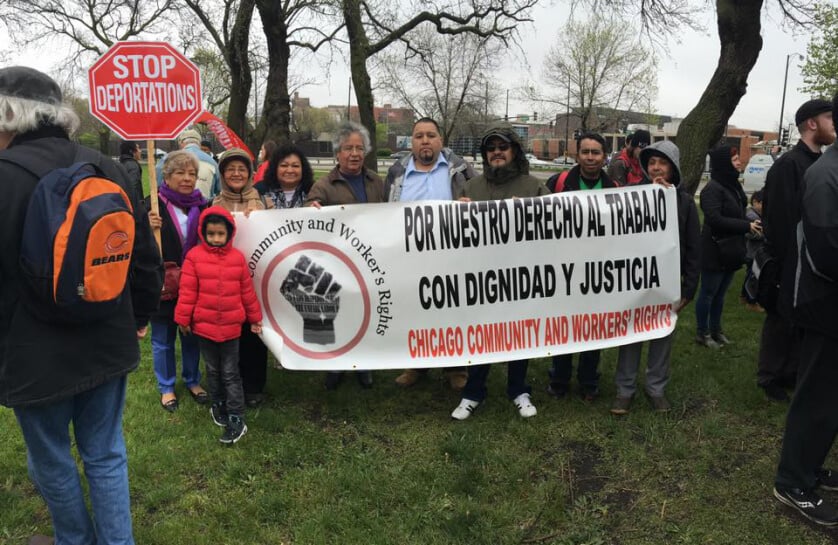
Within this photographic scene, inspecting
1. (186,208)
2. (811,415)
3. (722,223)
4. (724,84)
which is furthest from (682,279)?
(724,84)

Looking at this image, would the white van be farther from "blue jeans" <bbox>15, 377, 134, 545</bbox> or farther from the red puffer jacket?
"blue jeans" <bbox>15, 377, 134, 545</bbox>

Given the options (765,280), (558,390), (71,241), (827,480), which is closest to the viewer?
(71,241)

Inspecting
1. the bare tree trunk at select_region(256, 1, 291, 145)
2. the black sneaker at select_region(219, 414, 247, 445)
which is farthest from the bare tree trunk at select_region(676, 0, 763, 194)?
the bare tree trunk at select_region(256, 1, 291, 145)

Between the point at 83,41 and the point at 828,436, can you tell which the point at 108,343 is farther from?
the point at 83,41

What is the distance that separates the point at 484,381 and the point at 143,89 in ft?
10.2

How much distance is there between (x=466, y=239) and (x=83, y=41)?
78.1ft

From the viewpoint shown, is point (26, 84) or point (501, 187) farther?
point (501, 187)

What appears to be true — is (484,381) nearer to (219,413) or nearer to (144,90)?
(219,413)

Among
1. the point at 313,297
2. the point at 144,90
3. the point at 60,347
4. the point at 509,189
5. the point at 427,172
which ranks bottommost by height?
the point at 313,297

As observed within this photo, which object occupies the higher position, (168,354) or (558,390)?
(168,354)

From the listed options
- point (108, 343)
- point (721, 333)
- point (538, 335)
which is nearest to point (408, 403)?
point (538, 335)

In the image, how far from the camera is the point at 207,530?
3.09 m

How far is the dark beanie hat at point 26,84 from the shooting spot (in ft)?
7.30

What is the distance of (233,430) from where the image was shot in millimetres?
4039
